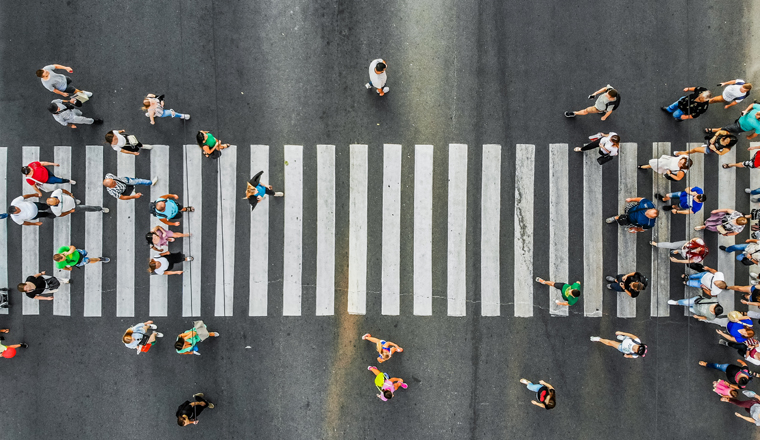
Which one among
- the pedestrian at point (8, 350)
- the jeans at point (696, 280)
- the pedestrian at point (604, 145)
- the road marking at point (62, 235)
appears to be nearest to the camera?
the pedestrian at point (604, 145)

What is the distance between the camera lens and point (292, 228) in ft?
27.3

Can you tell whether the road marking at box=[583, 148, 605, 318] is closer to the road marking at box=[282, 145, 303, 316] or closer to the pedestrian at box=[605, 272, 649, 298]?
the pedestrian at box=[605, 272, 649, 298]

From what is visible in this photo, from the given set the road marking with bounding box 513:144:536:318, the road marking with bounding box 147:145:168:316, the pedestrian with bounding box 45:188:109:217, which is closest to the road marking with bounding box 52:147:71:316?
the pedestrian with bounding box 45:188:109:217

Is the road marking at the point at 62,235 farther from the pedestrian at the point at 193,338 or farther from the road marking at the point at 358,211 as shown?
the road marking at the point at 358,211

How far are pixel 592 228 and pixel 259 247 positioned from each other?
6.70m

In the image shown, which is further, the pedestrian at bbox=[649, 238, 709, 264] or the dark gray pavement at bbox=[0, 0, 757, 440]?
the dark gray pavement at bbox=[0, 0, 757, 440]

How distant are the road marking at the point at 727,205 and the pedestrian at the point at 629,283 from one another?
1777mm

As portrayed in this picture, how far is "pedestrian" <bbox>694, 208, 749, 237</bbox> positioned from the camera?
24.5 feet

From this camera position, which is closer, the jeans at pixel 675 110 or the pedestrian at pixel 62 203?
the pedestrian at pixel 62 203

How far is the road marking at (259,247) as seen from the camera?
8.30 m

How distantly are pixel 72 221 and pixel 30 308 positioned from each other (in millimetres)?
1962

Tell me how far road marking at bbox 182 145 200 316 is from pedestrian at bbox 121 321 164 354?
2.07 ft

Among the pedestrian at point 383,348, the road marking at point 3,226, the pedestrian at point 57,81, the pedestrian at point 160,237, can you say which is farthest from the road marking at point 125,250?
the pedestrian at point 383,348

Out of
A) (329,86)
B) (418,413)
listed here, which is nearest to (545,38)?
(329,86)
